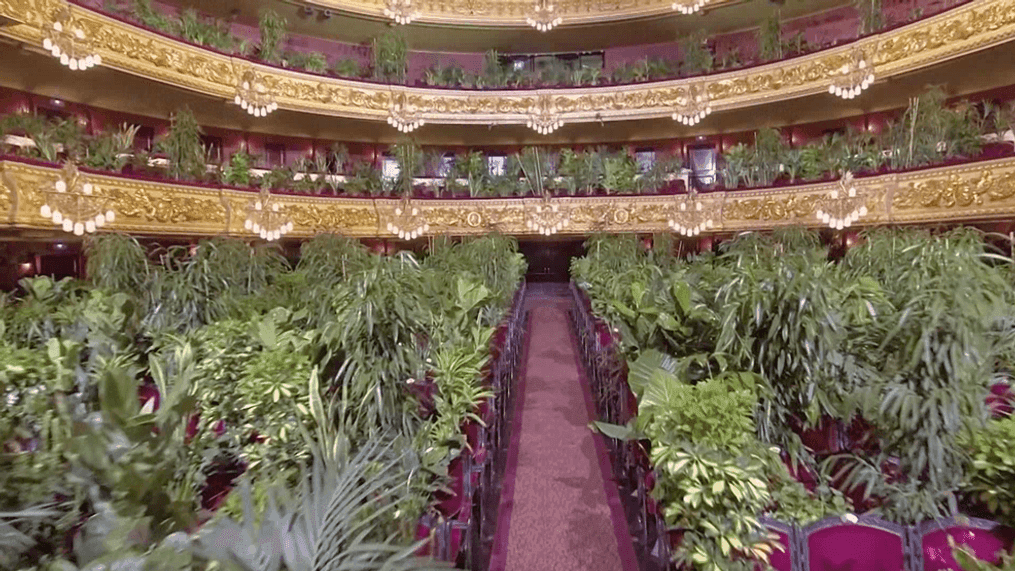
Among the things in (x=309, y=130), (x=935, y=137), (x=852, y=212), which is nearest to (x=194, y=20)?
(x=309, y=130)

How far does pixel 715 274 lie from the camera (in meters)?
4.28

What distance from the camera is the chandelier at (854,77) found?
11.6 m

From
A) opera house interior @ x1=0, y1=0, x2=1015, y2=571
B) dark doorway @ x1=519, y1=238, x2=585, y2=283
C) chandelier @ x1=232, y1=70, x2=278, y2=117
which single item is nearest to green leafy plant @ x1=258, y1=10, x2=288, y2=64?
opera house interior @ x1=0, y1=0, x2=1015, y2=571

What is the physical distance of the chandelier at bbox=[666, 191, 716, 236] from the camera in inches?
553

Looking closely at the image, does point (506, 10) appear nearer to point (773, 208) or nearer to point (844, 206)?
point (773, 208)

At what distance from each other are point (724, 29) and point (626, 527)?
16534mm

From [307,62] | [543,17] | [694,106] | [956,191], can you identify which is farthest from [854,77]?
[307,62]

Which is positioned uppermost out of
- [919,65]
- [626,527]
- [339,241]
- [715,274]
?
[919,65]

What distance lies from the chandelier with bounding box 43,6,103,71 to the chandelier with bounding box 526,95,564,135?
10155 millimetres

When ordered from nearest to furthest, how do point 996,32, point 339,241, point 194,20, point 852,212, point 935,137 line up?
point 339,241, point 996,32, point 935,137, point 852,212, point 194,20

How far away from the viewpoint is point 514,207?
15609 millimetres

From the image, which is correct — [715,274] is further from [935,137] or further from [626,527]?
[935,137]

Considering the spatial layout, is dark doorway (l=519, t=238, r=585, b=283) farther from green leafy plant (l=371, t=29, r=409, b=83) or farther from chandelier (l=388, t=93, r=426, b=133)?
green leafy plant (l=371, t=29, r=409, b=83)

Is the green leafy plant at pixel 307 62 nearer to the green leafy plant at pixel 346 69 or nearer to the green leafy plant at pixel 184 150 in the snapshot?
the green leafy plant at pixel 346 69
